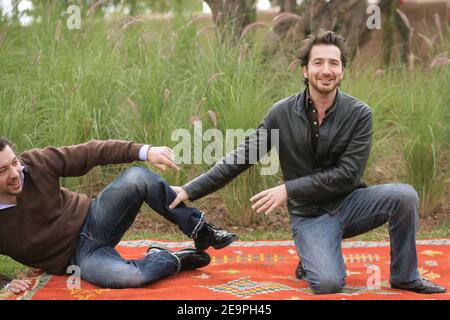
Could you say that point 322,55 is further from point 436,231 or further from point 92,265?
point 436,231

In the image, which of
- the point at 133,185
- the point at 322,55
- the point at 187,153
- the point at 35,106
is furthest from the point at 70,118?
the point at 322,55

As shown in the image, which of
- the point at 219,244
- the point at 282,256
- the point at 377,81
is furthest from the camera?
the point at 377,81

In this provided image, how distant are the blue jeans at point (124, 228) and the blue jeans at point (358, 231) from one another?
0.55 metres

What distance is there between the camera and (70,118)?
16.2 feet

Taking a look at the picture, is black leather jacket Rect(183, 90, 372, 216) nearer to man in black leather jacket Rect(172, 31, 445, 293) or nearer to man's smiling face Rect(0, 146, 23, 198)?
man in black leather jacket Rect(172, 31, 445, 293)

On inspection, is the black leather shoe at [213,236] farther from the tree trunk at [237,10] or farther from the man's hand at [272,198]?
the tree trunk at [237,10]

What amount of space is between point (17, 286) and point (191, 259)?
84 cm

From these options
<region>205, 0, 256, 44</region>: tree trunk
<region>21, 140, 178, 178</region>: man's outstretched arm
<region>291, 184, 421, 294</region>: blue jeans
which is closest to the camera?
<region>291, 184, 421, 294</region>: blue jeans

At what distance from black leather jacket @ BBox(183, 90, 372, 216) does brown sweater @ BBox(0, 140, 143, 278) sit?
0.48m

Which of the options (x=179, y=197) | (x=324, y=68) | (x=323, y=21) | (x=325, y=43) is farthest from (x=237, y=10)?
(x=179, y=197)

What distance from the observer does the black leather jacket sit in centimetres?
333

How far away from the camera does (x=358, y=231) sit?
344 cm

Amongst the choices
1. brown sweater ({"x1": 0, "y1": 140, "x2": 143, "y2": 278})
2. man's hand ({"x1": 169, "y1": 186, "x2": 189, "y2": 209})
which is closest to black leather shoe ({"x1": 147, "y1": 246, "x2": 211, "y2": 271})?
man's hand ({"x1": 169, "y1": 186, "x2": 189, "y2": 209})
